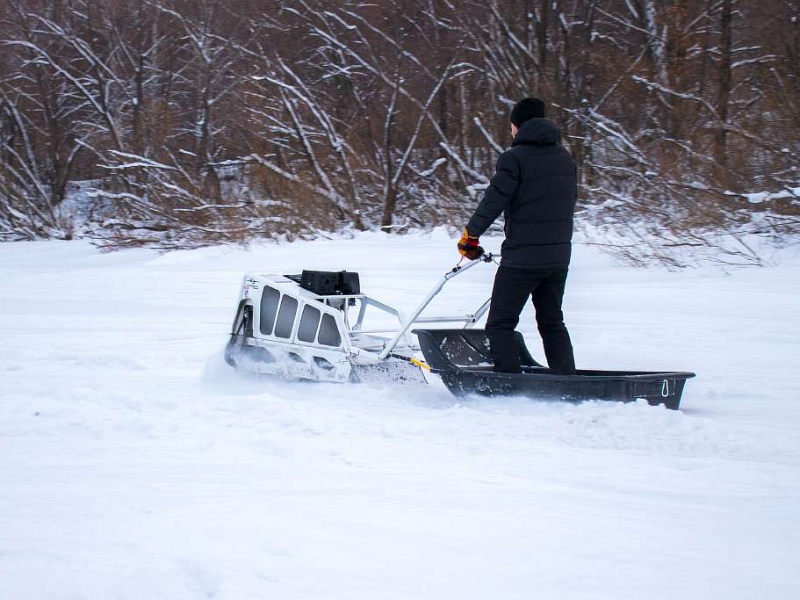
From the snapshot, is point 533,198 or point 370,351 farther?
point 370,351

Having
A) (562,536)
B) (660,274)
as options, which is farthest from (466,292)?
(562,536)

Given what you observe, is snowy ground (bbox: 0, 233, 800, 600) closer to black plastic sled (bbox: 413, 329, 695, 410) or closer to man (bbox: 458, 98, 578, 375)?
black plastic sled (bbox: 413, 329, 695, 410)

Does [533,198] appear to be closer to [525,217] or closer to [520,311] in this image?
[525,217]

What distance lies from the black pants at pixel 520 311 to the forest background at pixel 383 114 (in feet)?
21.2

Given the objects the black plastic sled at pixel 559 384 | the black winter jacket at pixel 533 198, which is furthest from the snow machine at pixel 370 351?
the black winter jacket at pixel 533 198

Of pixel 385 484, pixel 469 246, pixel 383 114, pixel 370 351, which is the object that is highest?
pixel 383 114

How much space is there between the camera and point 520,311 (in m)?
4.68

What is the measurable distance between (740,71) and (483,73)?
497 centimetres

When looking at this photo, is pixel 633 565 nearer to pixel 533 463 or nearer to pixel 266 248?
pixel 533 463

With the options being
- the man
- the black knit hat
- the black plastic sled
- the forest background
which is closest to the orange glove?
the man

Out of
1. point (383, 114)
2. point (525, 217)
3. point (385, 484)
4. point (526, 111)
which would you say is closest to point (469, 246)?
point (525, 217)

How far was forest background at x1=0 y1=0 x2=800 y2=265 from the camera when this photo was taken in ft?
39.5

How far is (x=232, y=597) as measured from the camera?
242cm

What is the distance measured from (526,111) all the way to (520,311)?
1062mm
